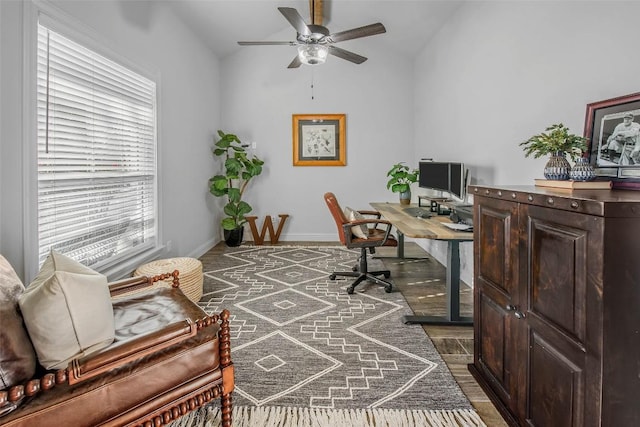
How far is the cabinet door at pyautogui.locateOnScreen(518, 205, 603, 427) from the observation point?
3.66 feet

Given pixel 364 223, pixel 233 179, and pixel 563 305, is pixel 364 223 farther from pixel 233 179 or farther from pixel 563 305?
pixel 233 179

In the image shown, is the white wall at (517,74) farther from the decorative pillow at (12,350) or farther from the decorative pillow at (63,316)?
the decorative pillow at (12,350)

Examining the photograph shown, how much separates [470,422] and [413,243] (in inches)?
165

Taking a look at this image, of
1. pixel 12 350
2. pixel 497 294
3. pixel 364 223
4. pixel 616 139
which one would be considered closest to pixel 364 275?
pixel 364 223

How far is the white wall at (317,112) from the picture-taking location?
19.2ft

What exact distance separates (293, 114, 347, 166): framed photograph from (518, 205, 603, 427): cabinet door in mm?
4618

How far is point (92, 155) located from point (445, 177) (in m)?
3.19

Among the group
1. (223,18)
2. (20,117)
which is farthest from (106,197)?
(223,18)

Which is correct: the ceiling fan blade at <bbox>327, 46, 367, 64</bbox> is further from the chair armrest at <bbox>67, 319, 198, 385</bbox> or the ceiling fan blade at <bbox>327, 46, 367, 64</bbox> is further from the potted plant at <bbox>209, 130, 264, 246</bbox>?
the chair armrest at <bbox>67, 319, 198, 385</bbox>

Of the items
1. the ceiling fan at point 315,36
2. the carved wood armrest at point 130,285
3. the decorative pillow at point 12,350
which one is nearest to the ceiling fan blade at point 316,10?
the ceiling fan at point 315,36

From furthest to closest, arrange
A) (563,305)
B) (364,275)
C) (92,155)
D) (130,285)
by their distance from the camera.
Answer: (364,275), (92,155), (130,285), (563,305)

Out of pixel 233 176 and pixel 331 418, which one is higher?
pixel 233 176

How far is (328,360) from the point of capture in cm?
227

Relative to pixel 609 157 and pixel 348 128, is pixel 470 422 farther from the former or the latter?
pixel 348 128
